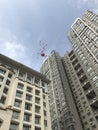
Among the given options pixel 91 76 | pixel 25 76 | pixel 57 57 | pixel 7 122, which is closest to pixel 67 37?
pixel 57 57

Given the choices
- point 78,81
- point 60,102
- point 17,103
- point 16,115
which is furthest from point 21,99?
point 78,81

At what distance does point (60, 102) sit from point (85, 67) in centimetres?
1948

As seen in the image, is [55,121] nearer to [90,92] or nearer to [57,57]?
[90,92]

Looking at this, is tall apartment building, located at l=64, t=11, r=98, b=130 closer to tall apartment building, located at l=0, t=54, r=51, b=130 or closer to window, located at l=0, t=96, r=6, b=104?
tall apartment building, located at l=0, t=54, r=51, b=130

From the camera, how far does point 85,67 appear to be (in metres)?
78.5

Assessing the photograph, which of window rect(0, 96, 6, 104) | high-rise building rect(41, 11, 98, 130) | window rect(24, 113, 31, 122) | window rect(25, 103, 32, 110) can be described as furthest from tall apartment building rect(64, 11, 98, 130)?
window rect(0, 96, 6, 104)

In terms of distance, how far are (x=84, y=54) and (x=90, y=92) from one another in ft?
66.1

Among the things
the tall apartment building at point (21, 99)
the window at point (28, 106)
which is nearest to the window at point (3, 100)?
the tall apartment building at point (21, 99)

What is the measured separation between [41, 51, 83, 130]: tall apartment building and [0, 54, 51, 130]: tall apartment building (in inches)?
850

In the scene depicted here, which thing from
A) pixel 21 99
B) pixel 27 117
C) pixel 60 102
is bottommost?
pixel 27 117

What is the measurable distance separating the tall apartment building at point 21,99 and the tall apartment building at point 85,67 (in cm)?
2277

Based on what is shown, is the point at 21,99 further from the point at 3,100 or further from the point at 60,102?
the point at 60,102

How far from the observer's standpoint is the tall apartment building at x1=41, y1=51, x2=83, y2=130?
67.8 m

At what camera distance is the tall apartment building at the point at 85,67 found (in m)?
66.6
